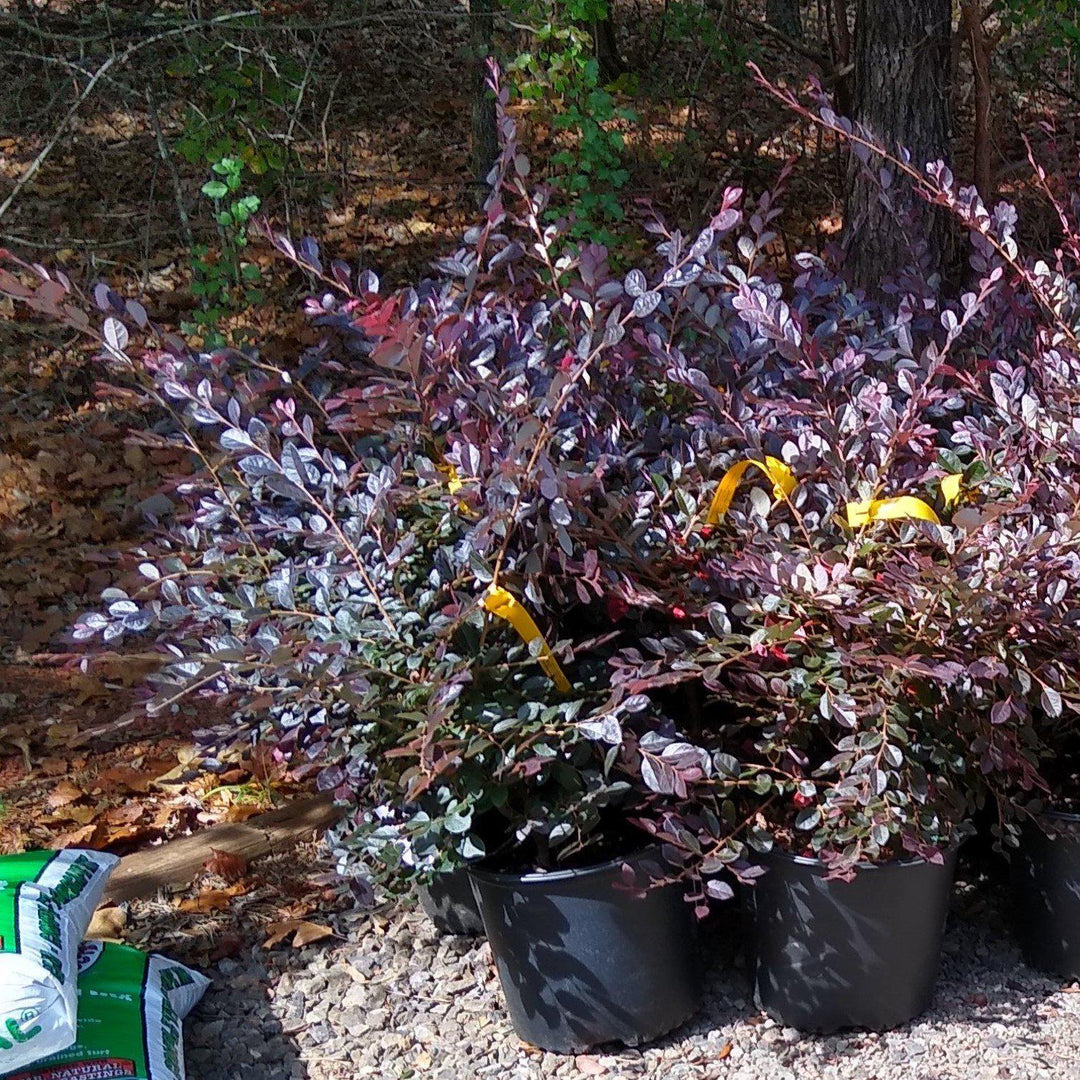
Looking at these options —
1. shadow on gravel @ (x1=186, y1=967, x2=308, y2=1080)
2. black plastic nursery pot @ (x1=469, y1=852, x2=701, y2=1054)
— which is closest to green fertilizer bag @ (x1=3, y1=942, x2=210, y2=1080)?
shadow on gravel @ (x1=186, y1=967, x2=308, y2=1080)

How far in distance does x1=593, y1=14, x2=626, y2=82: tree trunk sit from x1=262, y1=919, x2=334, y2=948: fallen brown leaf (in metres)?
4.97

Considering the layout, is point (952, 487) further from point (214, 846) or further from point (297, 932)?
point (214, 846)

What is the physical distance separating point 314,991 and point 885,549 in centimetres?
155

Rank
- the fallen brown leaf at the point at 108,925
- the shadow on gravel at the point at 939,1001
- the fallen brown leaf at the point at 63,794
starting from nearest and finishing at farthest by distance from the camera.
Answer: the shadow on gravel at the point at 939,1001
the fallen brown leaf at the point at 108,925
the fallen brown leaf at the point at 63,794

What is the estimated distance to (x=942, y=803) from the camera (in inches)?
92.7

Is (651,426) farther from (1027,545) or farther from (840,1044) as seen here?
(840,1044)

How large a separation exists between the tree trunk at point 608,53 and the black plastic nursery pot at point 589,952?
521cm

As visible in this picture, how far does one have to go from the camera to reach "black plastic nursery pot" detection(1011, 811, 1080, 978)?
2.54 meters

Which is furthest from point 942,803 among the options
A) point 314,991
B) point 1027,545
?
point 314,991

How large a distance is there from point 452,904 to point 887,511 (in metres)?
1.33

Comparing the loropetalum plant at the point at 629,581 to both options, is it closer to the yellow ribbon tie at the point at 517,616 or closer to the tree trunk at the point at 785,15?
the yellow ribbon tie at the point at 517,616

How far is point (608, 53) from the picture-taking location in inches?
272

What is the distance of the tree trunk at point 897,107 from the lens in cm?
376

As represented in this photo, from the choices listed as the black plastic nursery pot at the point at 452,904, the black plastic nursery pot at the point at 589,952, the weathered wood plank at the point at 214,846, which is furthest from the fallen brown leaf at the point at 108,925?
the black plastic nursery pot at the point at 589,952
